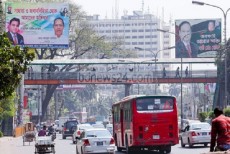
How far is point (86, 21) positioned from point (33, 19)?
31.5m

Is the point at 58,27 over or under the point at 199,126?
over

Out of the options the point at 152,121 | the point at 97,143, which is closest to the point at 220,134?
the point at 152,121

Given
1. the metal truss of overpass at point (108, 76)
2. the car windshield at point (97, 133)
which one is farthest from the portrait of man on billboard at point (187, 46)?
the car windshield at point (97, 133)

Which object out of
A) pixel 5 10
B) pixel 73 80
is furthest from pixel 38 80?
pixel 5 10

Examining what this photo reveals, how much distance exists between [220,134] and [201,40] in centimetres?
8934

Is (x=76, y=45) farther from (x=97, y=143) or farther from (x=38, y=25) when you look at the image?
(x=97, y=143)

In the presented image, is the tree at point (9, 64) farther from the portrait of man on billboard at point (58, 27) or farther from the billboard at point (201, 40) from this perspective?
the billboard at point (201, 40)

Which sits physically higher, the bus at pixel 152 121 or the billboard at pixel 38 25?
the billboard at pixel 38 25

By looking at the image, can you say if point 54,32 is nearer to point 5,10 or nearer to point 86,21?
point 5,10

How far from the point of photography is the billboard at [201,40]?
349 ft

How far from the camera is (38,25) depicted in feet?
295

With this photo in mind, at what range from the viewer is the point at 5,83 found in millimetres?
30656

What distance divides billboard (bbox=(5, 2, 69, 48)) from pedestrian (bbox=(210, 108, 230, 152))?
71965 mm

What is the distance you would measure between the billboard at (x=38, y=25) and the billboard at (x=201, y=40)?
21.1 meters
